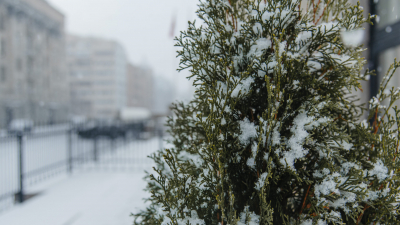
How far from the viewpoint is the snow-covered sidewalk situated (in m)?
4.48

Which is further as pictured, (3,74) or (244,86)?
(3,74)

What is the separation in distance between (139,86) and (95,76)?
19410 millimetres

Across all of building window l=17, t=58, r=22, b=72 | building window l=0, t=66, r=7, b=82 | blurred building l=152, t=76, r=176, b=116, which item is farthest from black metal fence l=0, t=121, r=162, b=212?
blurred building l=152, t=76, r=176, b=116

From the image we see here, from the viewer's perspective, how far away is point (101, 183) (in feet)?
22.5

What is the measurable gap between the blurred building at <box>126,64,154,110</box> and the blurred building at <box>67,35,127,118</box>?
879 centimetres

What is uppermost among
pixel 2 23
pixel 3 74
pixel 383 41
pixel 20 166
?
pixel 2 23

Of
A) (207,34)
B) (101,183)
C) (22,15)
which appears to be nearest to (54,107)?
(22,15)

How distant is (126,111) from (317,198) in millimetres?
35947

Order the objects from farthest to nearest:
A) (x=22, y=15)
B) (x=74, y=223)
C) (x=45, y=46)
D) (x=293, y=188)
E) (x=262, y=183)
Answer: (x=45, y=46)
(x=22, y=15)
(x=74, y=223)
(x=293, y=188)
(x=262, y=183)

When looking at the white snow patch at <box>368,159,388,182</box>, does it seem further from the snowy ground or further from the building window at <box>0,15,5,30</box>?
the building window at <box>0,15,5,30</box>

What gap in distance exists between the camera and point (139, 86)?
89750 millimetres

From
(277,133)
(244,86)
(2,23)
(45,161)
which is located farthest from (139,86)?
(277,133)

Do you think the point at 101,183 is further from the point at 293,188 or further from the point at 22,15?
Result: the point at 22,15

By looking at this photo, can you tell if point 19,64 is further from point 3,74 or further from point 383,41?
point 383,41
